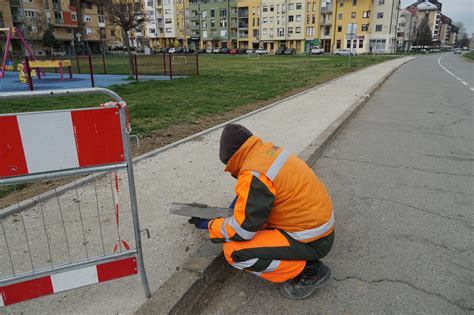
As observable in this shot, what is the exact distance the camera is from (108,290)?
2652 millimetres

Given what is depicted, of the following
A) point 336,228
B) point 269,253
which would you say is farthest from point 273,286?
point 336,228

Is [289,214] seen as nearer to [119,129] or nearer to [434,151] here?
[119,129]

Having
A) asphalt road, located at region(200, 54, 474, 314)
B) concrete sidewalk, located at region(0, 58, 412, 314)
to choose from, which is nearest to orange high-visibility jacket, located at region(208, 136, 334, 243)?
asphalt road, located at region(200, 54, 474, 314)

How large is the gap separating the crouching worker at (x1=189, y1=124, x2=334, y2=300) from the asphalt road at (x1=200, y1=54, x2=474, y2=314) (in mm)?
→ 298

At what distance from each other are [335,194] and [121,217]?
2.52m

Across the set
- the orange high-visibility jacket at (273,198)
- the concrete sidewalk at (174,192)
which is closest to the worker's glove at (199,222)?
the concrete sidewalk at (174,192)

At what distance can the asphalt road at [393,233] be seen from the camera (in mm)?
2672

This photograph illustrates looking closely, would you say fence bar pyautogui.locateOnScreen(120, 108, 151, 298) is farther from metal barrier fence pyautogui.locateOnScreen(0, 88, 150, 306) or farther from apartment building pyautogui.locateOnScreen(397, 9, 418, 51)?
apartment building pyautogui.locateOnScreen(397, 9, 418, 51)

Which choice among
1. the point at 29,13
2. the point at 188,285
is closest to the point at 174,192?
the point at 188,285

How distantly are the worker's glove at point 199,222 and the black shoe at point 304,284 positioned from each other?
944 mm

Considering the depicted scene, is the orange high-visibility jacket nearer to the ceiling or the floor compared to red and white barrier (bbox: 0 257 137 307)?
nearer to the ceiling

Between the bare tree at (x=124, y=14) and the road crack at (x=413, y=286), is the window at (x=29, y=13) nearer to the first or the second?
the bare tree at (x=124, y=14)

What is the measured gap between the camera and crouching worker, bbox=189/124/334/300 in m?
2.36

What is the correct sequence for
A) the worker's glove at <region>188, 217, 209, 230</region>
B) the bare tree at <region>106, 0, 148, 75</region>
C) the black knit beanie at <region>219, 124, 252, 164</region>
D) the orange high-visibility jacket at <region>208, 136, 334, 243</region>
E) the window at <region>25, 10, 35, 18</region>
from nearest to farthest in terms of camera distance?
the orange high-visibility jacket at <region>208, 136, 334, 243</region>
the black knit beanie at <region>219, 124, 252, 164</region>
the worker's glove at <region>188, 217, 209, 230</region>
the bare tree at <region>106, 0, 148, 75</region>
the window at <region>25, 10, 35, 18</region>
